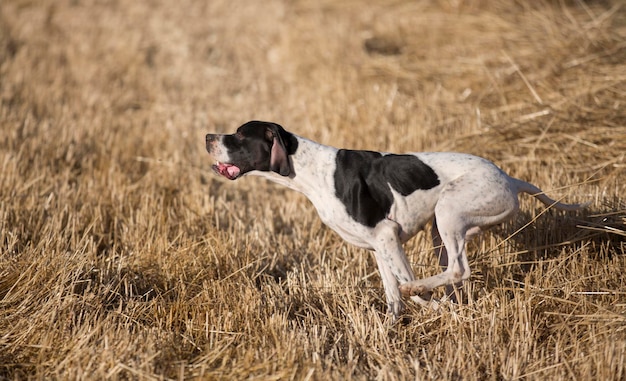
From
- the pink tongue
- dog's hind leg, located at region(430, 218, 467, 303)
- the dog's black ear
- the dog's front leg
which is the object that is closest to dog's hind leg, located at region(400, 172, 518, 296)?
the dog's front leg

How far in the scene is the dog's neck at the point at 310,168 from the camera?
14.1 ft

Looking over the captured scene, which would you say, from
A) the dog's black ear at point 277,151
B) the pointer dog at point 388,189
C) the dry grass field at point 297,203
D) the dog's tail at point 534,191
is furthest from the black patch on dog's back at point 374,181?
the dry grass field at point 297,203

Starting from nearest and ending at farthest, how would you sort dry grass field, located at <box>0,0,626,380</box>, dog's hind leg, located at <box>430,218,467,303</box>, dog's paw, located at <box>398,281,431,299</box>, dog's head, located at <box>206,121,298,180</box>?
dry grass field, located at <box>0,0,626,380</box> → dog's paw, located at <box>398,281,431,299</box> → dog's head, located at <box>206,121,298,180</box> → dog's hind leg, located at <box>430,218,467,303</box>

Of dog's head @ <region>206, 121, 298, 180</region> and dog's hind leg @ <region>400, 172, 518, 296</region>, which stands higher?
dog's head @ <region>206, 121, 298, 180</region>

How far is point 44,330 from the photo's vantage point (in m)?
3.93

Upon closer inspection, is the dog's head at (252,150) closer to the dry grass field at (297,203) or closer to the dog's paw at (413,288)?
the dry grass field at (297,203)

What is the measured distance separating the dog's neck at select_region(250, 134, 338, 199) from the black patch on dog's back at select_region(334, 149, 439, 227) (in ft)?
0.18

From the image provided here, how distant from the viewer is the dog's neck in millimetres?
4297

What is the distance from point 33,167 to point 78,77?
4.01 meters

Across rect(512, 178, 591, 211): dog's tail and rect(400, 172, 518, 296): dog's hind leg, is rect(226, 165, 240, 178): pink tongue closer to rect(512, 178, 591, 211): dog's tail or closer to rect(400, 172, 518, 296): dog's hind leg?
rect(400, 172, 518, 296): dog's hind leg

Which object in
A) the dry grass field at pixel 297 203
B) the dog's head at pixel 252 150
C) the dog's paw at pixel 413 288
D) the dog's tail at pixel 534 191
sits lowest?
the dry grass field at pixel 297 203

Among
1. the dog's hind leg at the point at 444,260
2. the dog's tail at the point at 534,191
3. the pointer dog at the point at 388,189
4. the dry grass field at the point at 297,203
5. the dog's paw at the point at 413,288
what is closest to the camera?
the dry grass field at the point at 297,203

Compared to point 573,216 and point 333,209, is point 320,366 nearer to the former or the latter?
point 333,209

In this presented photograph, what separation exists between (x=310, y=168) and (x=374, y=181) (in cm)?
40
